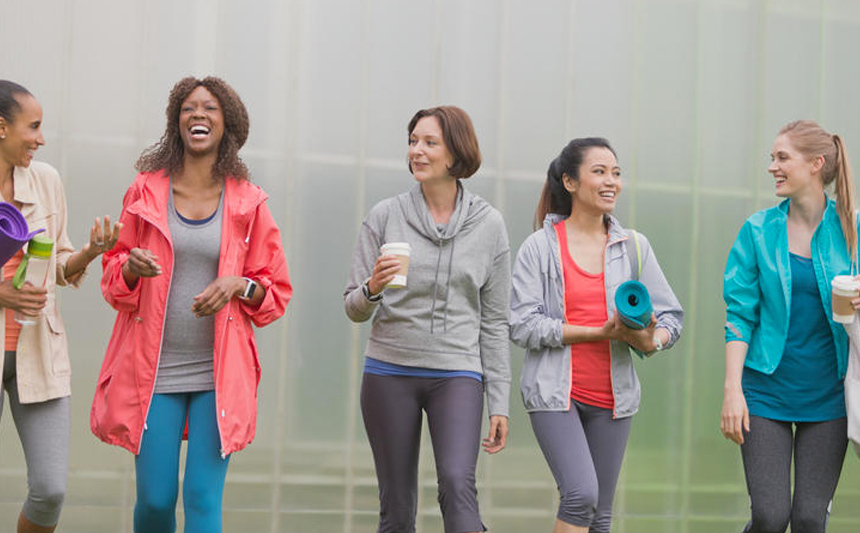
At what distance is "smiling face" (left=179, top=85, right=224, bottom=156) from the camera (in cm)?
445

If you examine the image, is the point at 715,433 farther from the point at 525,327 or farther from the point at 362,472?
the point at 525,327

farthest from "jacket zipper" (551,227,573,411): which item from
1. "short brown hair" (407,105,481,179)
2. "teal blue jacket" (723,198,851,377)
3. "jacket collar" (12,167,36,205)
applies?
"jacket collar" (12,167,36,205)

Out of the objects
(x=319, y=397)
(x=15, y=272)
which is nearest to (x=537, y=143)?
(x=319, y=397)

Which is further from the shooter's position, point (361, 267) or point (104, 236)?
point (361, 267)

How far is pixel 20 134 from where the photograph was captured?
438cm

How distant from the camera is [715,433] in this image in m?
7.24

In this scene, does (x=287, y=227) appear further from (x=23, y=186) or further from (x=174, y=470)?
(x=174, y=470)

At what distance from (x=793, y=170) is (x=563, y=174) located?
1.05 m

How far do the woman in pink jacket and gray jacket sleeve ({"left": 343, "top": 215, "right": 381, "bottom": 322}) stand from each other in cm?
27

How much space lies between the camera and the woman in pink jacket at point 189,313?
4184 mm

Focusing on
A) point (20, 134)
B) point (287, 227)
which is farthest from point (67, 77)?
point (20, 134)

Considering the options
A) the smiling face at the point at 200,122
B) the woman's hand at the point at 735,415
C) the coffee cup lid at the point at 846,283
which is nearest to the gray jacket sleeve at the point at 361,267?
the smiling face at the point at 200,122

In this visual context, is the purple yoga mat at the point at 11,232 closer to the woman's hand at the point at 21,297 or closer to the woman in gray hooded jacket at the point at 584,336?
the woman's hand at the point at 21,297

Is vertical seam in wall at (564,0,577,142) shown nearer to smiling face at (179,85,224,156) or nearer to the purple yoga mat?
smiling face at (179,85,224,156)
